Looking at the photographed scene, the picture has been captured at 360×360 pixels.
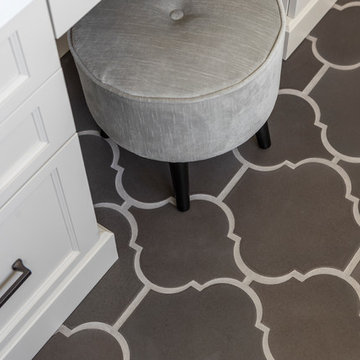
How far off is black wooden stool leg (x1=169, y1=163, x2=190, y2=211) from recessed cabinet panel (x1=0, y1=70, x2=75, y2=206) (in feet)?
1.20

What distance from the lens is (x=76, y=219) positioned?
1.14 meters

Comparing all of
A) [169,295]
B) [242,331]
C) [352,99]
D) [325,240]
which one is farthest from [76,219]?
[352,99]

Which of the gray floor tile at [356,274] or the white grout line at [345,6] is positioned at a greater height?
the white grout line at [345,6]

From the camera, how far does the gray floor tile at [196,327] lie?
48.2 inches

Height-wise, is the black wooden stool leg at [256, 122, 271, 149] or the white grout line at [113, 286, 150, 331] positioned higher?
the black wooden stool leg at [256, 122, 271, 149]

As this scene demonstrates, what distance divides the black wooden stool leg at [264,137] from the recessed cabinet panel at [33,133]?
0.57 metres

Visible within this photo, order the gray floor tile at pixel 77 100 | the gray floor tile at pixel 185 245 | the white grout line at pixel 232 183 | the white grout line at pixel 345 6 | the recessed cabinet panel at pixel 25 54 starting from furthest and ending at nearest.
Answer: the white grout line at pixel 345 6 → the gray floor tile at pixel 77 100 → the white grout line at pixel 232 183 → the gray floor tile at pixel 185 245 → the recessed cabinet panel at pixel 25 54

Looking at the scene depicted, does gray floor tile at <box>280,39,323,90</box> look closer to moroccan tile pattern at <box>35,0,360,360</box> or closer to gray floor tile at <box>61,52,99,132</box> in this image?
moroccan tile pattern at <box>35,0,360,360</box>

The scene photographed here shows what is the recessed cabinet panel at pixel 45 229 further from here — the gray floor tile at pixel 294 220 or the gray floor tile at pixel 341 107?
the gray floor tile at pixel 341 107

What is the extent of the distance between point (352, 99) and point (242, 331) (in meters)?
0.65

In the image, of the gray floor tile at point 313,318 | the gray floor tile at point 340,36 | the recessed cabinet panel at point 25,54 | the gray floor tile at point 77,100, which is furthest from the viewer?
the gray floor tile at point 340,36

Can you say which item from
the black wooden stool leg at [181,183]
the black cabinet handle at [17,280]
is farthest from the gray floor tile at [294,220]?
the black cabinet handle at [17,280]

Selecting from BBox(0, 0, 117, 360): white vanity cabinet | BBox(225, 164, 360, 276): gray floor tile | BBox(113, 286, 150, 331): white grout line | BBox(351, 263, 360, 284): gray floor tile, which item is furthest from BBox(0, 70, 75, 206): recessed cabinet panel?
BBox(351, 263, 360, 284): gray floor tile

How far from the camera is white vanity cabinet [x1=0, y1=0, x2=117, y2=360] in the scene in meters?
0.81
